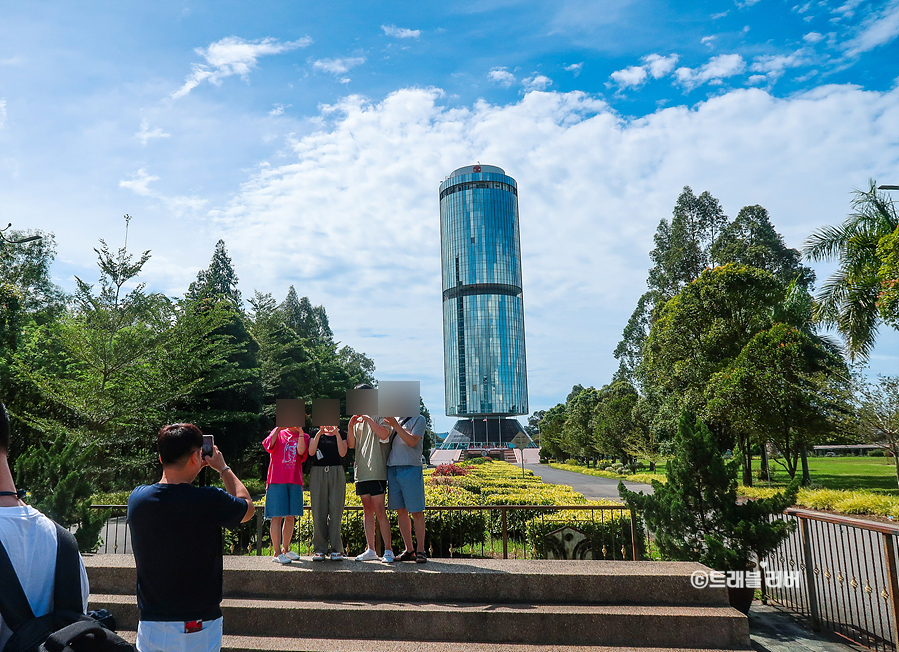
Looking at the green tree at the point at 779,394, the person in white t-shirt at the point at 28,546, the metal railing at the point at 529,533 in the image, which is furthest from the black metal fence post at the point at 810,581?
the green tree at the point at 779,394

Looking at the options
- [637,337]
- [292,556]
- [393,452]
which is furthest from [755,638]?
[637,337]

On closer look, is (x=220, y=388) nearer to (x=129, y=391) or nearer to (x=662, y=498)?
(x=129, y=391)

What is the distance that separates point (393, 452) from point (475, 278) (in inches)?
4884

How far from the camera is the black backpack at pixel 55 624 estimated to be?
5.18 feet

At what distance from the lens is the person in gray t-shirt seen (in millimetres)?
5711

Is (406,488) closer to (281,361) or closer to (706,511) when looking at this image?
(706,511)

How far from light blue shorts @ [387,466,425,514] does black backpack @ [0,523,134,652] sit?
4.14 metres

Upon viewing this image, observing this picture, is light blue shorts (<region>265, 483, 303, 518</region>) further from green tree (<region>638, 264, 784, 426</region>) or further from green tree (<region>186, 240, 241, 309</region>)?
green tree (<region>186, 240, 241, 309</region>)

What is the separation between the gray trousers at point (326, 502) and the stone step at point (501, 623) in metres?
0.92

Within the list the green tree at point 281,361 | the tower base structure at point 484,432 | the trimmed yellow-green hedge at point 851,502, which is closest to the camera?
the trimmed yellow-green hedge at point 851,502

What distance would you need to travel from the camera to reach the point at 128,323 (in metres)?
21.3

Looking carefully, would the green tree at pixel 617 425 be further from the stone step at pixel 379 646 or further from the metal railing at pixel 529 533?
the stone step at pixel 379 646

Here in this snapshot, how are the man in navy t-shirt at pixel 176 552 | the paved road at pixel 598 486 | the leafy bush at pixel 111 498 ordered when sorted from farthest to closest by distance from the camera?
the paved road at pixel 598 486, the leafy bush at pixel 111 498, the man in navy t-shirt at pixel 176 552

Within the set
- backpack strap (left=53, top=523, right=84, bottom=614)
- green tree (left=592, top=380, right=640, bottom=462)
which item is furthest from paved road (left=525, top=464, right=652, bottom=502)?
backpack strap (left=53, top=523, right=84, bottom=614)
